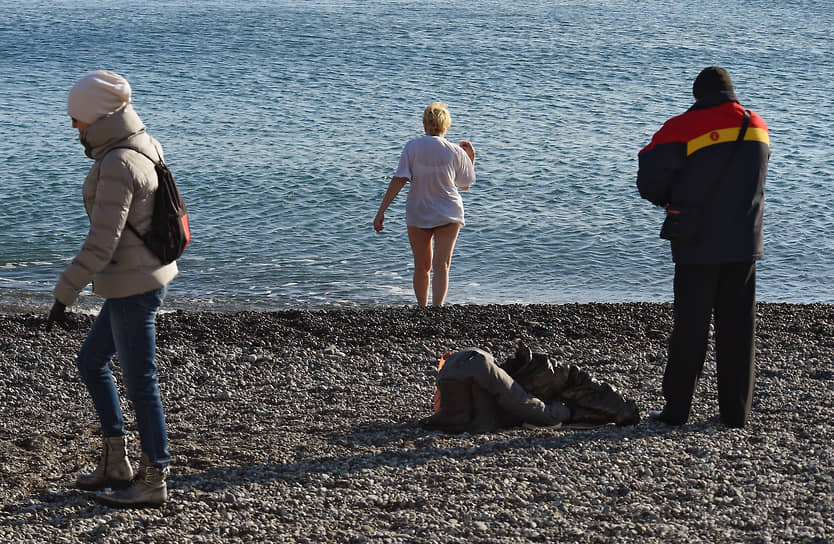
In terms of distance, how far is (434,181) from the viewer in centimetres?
802

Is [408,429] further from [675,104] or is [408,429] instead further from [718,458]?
[675,104]

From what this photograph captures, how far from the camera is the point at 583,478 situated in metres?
4.85

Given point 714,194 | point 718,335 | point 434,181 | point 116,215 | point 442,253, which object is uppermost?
point 116,215

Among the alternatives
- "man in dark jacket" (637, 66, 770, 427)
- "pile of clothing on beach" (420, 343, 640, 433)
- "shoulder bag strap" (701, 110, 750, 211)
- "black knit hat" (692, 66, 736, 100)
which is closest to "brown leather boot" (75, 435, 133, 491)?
Answer: "pile of clothing on beach" (420, 343, 640, 433)

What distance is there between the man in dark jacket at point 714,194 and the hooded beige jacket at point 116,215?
8.63 feet

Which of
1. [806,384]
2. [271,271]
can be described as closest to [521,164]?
[271,271]

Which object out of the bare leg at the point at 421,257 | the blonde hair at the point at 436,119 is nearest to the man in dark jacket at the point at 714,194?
the blonde hair at the point at 436,119

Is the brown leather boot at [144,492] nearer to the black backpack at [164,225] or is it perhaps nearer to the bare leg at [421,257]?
the black backpack at [164,225]

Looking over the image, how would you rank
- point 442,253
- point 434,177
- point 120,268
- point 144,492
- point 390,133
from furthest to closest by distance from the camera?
point 390,133, point 442,253, point 434,177, point 144,492, point 120,268

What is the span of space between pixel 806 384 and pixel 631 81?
2604 cm

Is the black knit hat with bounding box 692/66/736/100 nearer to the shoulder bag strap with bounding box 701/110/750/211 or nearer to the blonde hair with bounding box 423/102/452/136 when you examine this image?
the shoulder bag strap with bounding box 701/110/750/211

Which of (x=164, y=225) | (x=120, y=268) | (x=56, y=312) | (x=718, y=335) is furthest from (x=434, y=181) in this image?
(x=56, y=312)

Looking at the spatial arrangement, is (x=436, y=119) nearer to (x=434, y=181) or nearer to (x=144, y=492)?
(x=434, y=181)

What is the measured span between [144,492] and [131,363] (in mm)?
617
